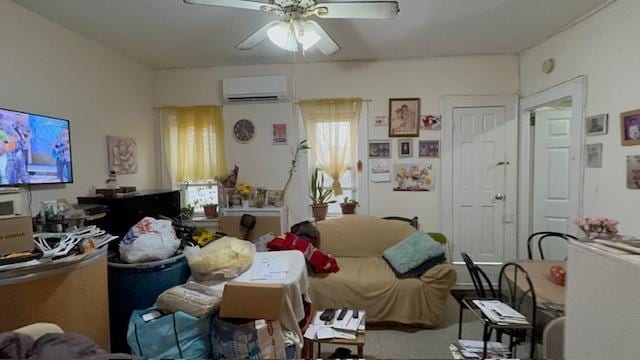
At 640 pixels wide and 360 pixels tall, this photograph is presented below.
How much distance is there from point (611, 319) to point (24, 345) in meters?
1.92

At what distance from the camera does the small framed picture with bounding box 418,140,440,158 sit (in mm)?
3627

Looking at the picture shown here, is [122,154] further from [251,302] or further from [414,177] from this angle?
[414,177]

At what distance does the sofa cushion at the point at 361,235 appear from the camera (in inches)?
132

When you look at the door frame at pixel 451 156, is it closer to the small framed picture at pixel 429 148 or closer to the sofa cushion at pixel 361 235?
the small framed picture at pixel 429 148

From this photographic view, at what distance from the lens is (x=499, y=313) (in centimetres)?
188

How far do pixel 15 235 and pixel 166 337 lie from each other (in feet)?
2.95

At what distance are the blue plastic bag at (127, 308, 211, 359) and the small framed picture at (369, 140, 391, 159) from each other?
2690 millimetres

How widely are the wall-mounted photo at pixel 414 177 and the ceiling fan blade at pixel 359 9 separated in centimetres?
204

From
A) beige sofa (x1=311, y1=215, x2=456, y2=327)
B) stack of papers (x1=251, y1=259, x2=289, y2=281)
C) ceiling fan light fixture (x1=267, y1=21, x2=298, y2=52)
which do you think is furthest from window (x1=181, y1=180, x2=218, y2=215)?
ceiling fan light fixture (x1=267, y1=21, x2=298, y2=52)

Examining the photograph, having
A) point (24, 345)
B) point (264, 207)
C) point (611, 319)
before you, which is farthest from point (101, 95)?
point (611, 319)

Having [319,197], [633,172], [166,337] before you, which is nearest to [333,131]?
[319,197]

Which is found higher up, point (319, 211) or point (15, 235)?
point (15, 235)

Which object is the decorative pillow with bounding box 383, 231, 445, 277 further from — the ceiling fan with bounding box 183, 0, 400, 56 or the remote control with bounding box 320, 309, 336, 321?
the ceiling fan with bounding box 183, 0, 400, 56

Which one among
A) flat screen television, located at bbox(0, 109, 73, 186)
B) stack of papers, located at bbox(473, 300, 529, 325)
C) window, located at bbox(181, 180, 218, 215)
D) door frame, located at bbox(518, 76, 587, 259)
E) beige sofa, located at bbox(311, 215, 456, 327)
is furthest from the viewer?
window, located at bbox(181, 180, 218, 215)
